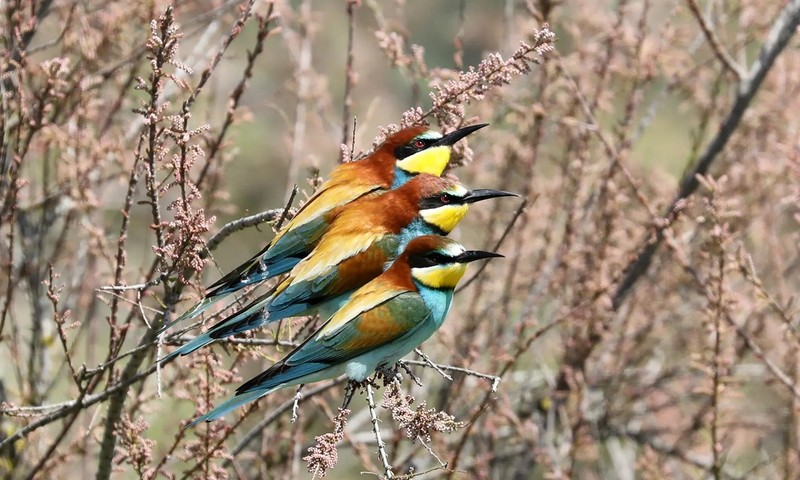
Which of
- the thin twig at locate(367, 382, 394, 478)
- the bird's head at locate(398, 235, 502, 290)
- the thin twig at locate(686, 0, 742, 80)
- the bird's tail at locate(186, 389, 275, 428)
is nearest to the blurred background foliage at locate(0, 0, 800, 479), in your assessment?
the thin twig at locate(686, 0, 742, 80)

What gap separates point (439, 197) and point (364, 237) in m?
0.20

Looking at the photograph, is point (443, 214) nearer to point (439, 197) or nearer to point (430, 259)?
point (439, 197)

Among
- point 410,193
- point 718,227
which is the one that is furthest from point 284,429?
point 718,227

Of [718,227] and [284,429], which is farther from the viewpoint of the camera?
[284,429]

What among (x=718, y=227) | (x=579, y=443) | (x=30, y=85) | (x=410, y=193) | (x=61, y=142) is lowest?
(x=579, y=443)

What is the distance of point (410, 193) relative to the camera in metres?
2.42

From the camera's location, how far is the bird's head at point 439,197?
2412mm

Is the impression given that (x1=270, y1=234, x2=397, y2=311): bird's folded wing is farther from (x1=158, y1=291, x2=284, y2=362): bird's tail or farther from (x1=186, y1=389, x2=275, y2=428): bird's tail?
(x1=186, y1=389, x2=275, y2=428): bird's tail

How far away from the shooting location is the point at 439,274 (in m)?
2.28

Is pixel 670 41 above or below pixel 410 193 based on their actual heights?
above

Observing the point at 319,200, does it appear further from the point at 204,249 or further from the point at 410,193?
the point at 204,249

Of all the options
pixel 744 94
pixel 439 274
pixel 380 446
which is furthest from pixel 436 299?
pixel 744 94

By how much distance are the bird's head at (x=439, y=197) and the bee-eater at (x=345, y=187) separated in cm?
13

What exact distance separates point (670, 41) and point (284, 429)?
1.87 meters
